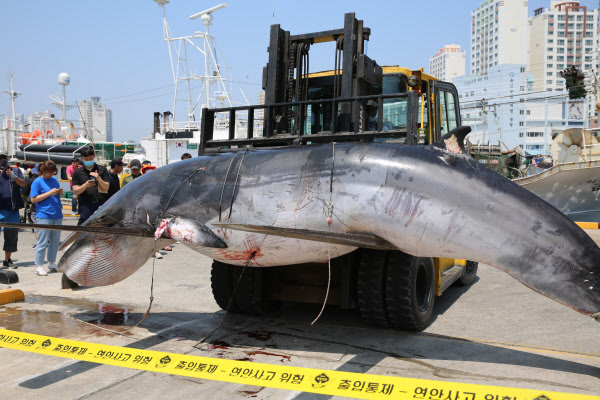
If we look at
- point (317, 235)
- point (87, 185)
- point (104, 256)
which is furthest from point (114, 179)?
point (317, 235)

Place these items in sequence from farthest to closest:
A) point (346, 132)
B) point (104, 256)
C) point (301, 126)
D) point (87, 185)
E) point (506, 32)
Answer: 1. point (506, 32)
2. point (87, 185)
3. point (301, 126)
4. point (104, 256)
5. point (346, 132)

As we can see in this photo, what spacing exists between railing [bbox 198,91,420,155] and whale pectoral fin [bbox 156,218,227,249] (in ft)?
3.83

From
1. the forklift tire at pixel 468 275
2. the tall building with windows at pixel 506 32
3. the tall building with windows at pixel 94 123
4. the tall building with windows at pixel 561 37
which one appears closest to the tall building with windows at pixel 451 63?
the tall building with windows at pixel 506 32

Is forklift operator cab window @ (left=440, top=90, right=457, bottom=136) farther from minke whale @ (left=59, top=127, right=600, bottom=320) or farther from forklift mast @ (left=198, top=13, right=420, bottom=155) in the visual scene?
minke whale @ (left=59, top=127, right=600, bottom=320)

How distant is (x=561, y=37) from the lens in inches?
5802

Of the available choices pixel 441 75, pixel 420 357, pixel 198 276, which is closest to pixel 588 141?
pixel 198 276

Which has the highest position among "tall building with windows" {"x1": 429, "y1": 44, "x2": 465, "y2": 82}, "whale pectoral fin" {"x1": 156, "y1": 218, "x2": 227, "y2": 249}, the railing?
"tall building with windows" {"x1": 429, "y1": 44, "x2": 465, "y2": 82}

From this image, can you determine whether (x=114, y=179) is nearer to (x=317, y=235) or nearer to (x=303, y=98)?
(x=303, y=98)

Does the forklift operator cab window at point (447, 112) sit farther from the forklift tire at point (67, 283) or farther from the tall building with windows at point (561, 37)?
the tall building with windows at point (561, 37)

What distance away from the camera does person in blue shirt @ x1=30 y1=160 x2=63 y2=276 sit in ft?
26.4

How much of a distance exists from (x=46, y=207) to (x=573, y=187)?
16.2m

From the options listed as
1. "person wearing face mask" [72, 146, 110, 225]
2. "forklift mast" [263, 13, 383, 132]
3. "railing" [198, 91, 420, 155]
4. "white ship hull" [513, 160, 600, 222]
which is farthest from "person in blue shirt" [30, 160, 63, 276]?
"white ship hull" [513, 160, 600, 222]

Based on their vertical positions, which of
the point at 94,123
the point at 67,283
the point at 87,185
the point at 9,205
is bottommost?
the point at 67,283

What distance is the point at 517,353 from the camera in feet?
15.2
